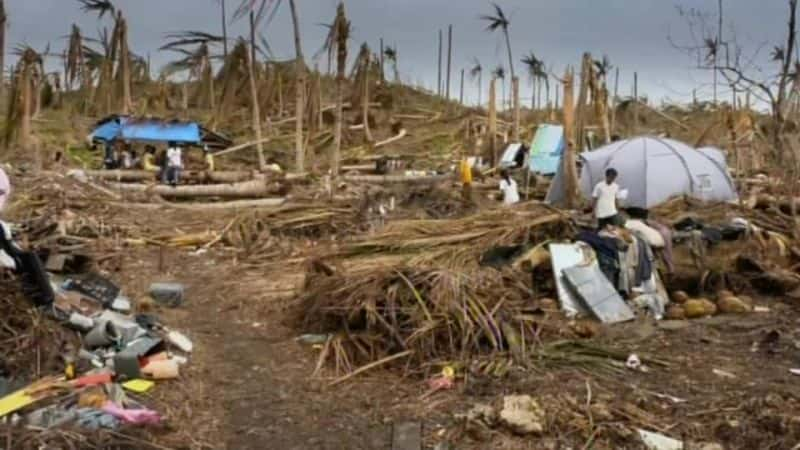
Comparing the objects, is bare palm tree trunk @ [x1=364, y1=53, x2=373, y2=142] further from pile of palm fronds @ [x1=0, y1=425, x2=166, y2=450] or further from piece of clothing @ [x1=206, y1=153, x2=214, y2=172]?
pile of palm fronds @ [x1=0, y1=425, x2=166, y2=450]

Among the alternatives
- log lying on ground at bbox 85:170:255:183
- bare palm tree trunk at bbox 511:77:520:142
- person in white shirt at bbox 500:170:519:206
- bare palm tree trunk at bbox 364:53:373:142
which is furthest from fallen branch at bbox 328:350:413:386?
bare palm tree trunk at bbox 364:53:373:142

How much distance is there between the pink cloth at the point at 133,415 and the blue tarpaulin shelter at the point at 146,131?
16626 millimetres

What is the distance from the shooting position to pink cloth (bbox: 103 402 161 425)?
531 centimetres

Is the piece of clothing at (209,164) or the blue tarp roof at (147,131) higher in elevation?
the blue tarp roof at (147,131)

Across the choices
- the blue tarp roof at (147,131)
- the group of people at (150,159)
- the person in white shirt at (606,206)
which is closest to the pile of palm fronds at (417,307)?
the person in white shirt at (606,206)

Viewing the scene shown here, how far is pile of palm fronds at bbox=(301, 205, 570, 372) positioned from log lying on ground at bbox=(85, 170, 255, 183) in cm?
981

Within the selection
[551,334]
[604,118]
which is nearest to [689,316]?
[551,334]

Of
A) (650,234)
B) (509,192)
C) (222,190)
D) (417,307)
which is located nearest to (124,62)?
(222,190)

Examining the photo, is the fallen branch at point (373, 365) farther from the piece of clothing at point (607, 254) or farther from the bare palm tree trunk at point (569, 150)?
the bare palm tree trunk at point (569, 150)

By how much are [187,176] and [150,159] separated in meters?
2.33

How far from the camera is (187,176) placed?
18.9 m

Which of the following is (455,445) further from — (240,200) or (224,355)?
(240,200)

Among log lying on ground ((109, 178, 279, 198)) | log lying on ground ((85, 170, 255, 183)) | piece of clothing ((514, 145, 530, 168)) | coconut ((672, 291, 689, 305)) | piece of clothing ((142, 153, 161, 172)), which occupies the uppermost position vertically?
piece of clothing ((514, 145, 530, 168))

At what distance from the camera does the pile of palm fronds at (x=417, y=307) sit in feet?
22.9
